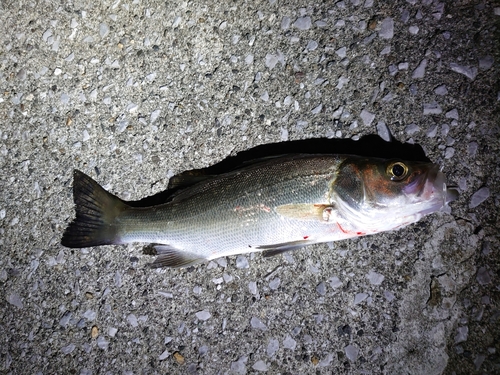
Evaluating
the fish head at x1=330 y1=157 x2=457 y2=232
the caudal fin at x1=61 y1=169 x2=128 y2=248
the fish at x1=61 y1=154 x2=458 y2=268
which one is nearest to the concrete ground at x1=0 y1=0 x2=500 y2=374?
the caudal fin at x1=61 y1=169 x2=128 y2=248

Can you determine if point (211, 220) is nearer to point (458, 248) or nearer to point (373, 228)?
point (373, 228)

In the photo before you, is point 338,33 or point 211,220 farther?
point 338,33

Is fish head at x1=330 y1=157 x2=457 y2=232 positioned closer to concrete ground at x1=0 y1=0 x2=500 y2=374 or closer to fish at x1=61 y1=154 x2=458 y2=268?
fish at x1=61 y1=154 x2=458 y2=268

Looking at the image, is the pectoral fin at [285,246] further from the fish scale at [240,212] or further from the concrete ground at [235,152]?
the concrete ground at [235,152]

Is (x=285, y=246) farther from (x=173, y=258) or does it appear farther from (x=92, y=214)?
(x=92, y=214)

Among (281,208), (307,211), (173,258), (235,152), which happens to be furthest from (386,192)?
(173,258)

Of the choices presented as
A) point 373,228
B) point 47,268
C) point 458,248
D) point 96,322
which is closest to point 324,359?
point 373,228
